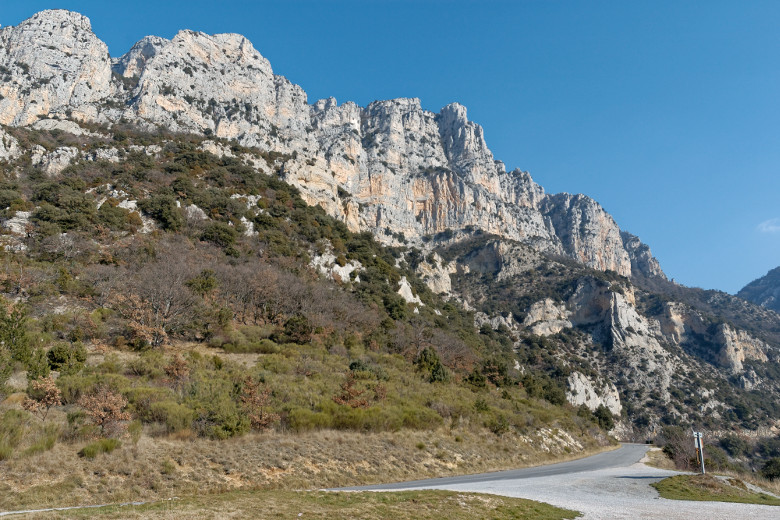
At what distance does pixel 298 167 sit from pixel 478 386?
56883 millimetres

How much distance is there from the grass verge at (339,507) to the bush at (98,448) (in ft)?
12.2

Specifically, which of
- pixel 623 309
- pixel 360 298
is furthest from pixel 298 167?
pixel 623 309

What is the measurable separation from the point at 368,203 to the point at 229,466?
10036 centimetres

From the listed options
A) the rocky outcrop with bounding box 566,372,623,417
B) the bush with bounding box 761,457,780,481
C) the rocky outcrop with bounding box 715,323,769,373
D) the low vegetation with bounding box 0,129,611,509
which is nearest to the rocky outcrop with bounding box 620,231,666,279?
the rocky outcrop with bounding box 715,323,769,373

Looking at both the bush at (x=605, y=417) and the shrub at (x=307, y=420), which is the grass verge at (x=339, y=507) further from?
the bush at (x=605, y=417)

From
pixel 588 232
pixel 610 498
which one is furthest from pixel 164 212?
pixel 588 232

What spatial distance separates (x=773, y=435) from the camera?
6675cm

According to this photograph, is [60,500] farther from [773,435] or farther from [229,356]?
[773,435]

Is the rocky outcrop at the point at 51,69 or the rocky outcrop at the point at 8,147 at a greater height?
the rocky outcrop at the point at 51,69

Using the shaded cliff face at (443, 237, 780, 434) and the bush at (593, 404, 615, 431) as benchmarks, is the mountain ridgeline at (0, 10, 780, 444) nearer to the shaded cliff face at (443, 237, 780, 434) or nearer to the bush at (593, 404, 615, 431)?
the shaded cliff face at (443, 237, 780, 434)

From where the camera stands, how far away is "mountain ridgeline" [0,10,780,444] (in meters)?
51.2

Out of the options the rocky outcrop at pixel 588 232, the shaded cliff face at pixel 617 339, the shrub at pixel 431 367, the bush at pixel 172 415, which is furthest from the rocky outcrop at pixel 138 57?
the rocky outcrop at pixel 588 232

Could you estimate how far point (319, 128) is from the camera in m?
130

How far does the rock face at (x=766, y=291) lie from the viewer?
15975 centimetres
